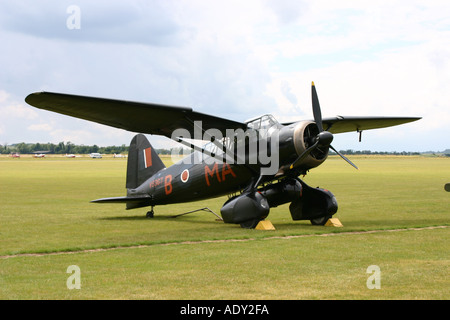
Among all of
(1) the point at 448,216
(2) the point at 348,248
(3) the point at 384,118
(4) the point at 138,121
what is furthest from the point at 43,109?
(1) the point at 448,216

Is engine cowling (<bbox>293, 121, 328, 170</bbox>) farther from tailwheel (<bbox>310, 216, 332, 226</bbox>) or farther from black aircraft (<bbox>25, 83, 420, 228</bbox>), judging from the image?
tailwheel (<bbox>310, 216, 332, 226</bbox>)

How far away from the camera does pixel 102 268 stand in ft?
28.7

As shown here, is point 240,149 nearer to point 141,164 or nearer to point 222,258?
point 222,258

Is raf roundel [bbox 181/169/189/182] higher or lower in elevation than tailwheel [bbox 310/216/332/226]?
higher

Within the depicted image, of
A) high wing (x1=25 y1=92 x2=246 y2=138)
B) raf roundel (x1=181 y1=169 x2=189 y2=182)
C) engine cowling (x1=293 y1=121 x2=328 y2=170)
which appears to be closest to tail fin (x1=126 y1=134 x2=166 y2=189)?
raf roundel (x1=181 y1=169 x2=189 y2=182)

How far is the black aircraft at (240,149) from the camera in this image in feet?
42.3

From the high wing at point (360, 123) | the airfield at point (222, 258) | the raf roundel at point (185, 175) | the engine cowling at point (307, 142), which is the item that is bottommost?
the airfield at point (222, 258)

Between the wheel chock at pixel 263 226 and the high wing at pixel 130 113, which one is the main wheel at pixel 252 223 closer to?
the wheel chock at pixel 263 226

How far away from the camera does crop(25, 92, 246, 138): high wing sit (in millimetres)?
11859

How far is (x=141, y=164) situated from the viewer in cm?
1911

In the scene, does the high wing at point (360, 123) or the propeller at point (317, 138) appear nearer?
the propeller at point (317, 138)

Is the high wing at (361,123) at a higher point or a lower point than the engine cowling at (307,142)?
higher

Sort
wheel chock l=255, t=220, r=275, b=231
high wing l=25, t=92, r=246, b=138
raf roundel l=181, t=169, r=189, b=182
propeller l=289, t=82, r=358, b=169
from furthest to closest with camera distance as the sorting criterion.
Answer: raf roundel l=181, t=169, r=189, b=182
wheel chock l=255, t=220, r=275, b=231
propeller l=289, t=82, r=358, b=169
high wing l=25, t=92, r=246, b=138

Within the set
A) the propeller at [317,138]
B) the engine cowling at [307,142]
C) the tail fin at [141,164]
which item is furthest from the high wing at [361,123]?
the tail fin at [141,164]
